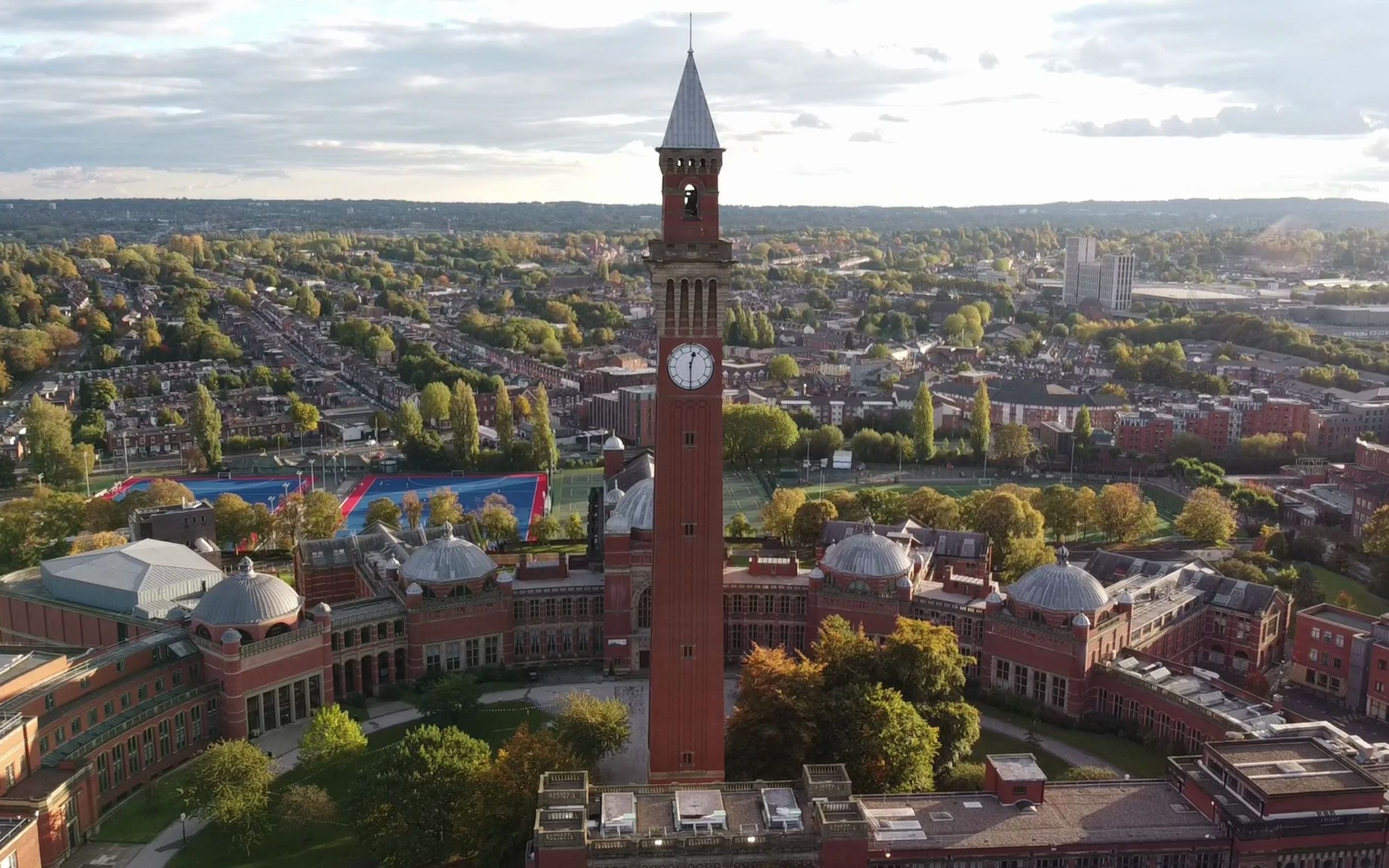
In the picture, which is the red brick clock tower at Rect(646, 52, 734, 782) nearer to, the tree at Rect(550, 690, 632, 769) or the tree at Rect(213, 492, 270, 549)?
the tree at Rect(550, 690, 632, 769)

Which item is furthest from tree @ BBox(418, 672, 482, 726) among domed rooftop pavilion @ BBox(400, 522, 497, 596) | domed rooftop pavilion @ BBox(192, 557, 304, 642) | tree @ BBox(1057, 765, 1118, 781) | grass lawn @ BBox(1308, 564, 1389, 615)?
grass lawn @ BBox(1308, 564, 1389, 615)

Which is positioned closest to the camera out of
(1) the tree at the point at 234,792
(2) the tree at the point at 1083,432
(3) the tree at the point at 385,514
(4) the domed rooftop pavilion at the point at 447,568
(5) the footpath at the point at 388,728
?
(1) the tree at the point at 234,792

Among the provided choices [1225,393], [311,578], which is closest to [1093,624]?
[311,578]

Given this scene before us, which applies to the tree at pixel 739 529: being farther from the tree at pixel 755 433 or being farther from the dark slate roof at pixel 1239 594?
the dark slate roof at pixel 1239 594

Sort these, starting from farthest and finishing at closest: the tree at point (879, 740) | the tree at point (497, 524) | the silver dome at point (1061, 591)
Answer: the tree at point (497, 524), the silver dome at point (1061, 591), the tree at point (879, 740)

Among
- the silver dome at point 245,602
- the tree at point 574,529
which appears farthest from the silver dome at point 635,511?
the tree at point 574,529

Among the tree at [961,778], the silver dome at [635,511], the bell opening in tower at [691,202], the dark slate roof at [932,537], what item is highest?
the bell opening in tower at [691,202]

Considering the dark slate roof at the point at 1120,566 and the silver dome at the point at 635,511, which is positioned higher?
the silver dome at the point at 635,511
